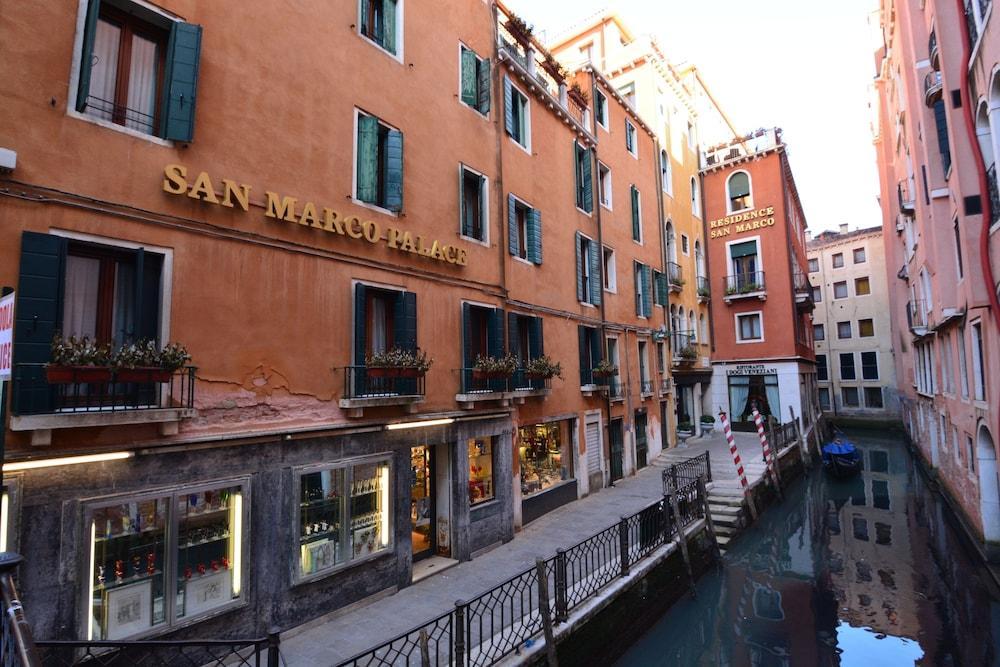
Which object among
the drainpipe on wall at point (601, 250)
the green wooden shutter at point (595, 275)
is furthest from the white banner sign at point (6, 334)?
the drainpipe on wall at point (601, 250)

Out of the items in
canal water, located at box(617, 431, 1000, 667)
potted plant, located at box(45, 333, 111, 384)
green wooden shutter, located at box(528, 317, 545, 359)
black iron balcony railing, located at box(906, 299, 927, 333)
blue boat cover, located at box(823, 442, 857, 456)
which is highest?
black iron balcony railing, located at box(906, 299, 927, 333)

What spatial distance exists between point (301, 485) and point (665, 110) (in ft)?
75.5

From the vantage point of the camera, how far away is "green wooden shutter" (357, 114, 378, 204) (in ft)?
28.1

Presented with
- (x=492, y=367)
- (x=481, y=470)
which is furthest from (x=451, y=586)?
(x=492, y=367)

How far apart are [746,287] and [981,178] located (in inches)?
609

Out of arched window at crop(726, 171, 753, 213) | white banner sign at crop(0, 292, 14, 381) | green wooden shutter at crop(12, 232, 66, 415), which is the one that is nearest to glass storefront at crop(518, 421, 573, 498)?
green wooden shutter at crop(12, 232, 66, 415)

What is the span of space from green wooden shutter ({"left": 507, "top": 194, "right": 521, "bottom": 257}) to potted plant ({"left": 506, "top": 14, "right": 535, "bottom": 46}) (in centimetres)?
439

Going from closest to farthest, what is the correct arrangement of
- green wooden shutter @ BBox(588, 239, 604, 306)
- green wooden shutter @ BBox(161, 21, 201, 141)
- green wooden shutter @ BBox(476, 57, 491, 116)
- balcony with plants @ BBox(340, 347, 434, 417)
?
green wooden shutter @ BBox(161, 21, 201, 141), balcony with plants @ BBox(340, 347, 434, 417), green wooden shutter @ BBox(476, 57, 491, 116), green wooden shutter @ BBox(588, 239, 604, 306)

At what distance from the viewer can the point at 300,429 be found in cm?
716

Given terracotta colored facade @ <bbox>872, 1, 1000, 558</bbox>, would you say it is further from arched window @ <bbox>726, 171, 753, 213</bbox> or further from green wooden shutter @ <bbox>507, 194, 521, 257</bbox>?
Answer: green wooden shutter @ <bbox>507, 194, 521, 257</bbox>

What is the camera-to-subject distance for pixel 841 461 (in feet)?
68.7

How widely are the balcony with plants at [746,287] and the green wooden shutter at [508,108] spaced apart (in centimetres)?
1691

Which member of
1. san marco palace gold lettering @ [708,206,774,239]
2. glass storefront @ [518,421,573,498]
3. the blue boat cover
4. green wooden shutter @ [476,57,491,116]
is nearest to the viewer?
green wooden shutter @ [476,57,491,116]

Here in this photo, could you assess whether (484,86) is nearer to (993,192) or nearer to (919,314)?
(993,192)
